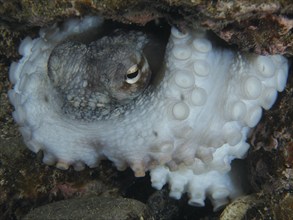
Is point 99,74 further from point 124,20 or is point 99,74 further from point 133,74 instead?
point 124,20

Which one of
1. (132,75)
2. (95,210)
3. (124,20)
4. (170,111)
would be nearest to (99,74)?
(132,75)

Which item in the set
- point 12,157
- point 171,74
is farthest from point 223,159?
point 12,157

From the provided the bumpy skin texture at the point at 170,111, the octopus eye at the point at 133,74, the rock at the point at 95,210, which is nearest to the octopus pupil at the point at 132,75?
the octopus eye at the point at 133,74

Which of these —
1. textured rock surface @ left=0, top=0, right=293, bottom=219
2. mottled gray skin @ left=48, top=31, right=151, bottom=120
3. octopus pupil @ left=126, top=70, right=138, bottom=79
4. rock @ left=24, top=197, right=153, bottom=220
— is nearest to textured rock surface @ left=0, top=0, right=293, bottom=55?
textured rock surface @ left=0, top=0, right=293, bottom=219

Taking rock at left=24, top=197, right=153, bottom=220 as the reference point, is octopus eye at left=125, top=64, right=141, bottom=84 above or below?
above

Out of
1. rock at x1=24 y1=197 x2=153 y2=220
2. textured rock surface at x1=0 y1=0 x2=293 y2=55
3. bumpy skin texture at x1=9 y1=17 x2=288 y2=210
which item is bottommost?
rock at x1=24 y1=197 x2=153 y2=220

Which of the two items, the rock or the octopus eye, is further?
the rock

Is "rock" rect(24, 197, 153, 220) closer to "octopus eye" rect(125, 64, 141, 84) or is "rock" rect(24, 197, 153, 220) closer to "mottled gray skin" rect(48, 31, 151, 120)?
"mottled gray skin" rect(48, 31, 151, 120)
